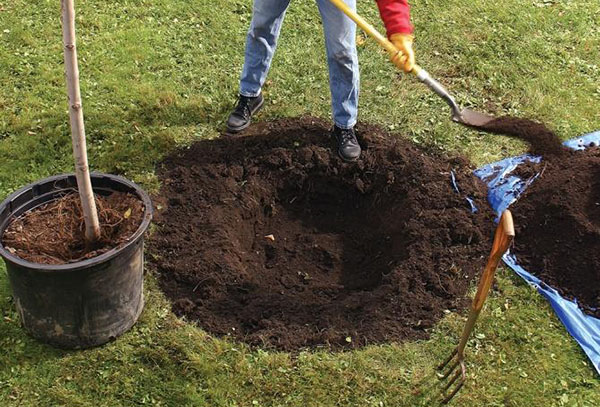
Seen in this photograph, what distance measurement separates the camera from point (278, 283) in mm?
4887

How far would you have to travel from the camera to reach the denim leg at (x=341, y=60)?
5.02 m

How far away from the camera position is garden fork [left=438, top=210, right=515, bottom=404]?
329 centimetres

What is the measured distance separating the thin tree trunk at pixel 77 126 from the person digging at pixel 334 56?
6.54ft

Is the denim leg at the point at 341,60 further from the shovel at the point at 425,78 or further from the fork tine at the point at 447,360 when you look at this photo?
the fork tine at the point at 447,360

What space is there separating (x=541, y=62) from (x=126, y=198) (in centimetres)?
462

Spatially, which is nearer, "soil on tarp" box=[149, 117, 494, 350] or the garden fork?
the garden fork

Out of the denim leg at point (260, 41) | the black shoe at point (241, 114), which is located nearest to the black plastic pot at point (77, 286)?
the black shoe at point (241, 114)

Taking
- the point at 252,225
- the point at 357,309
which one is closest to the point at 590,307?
the point at 357,309

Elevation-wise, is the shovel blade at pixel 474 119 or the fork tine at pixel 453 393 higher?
the shovel blade at pixel 474 119

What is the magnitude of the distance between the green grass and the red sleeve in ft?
5.33

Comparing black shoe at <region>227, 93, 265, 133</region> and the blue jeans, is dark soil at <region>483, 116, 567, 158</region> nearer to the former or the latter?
the blue jeans

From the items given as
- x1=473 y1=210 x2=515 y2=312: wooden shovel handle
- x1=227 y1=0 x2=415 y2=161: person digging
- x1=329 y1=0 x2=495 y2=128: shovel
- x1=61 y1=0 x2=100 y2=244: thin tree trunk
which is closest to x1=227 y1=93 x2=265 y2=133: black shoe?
x1=227 y1=0 x2=415 y2=161: person digging

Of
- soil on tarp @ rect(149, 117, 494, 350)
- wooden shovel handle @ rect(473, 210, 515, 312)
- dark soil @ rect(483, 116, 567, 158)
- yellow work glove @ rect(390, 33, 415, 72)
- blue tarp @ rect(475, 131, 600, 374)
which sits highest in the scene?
yellow work glove @ rect(390, 33, 415, 72)

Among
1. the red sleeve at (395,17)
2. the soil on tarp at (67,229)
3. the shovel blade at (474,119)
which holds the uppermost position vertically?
the red sleeve at (395,17)
